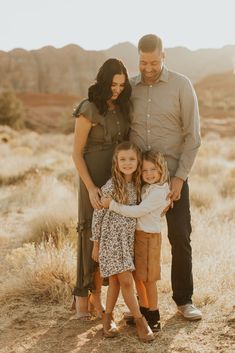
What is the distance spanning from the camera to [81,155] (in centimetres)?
432

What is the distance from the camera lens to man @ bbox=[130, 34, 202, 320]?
4.26m

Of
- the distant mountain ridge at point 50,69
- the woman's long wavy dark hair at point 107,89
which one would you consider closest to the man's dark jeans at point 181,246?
the woman's long wavy dark hair at point 107,89

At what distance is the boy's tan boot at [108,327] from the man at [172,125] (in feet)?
2.02

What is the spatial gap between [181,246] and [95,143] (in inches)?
41.3

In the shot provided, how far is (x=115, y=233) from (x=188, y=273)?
32.1 inches

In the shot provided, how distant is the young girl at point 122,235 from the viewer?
404 centimetres

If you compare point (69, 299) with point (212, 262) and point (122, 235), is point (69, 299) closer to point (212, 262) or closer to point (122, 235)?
point (122, 235)

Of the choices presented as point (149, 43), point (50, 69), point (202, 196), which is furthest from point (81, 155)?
point (50, 69)

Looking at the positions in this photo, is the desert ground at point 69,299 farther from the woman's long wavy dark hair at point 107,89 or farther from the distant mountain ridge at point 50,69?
the distant mountain ridge at point 50,69

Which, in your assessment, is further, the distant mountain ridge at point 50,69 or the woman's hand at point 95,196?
the distant mountain ridge at point 50,69

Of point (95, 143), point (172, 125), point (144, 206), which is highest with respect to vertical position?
point (172, 125)

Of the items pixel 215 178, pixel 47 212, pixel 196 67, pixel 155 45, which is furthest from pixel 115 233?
pixel 196 67

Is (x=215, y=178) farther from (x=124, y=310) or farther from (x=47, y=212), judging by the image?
(x=124, y=310)

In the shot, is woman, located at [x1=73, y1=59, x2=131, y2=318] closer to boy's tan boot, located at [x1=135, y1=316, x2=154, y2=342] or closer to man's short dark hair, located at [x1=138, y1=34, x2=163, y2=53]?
man's short dark hair, located at [x1=138, y1=34, x2=163, y2=53]
